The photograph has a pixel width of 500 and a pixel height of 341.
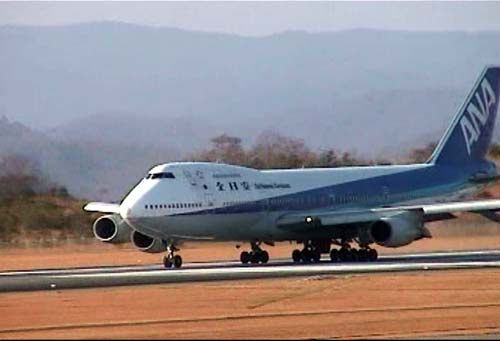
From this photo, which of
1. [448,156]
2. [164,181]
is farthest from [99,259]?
[448,156]

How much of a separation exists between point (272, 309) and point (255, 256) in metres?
26.1

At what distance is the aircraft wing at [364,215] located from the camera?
62.3m

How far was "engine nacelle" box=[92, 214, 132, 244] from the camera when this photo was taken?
64.4 metres

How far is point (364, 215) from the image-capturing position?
2468 inches

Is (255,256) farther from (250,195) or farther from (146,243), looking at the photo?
(146,243)

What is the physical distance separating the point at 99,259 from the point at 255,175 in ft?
27.3

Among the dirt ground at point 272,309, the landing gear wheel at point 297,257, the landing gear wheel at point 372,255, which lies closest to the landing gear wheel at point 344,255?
the landing gear wheel at point 372,255

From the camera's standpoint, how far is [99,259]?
67750 mm

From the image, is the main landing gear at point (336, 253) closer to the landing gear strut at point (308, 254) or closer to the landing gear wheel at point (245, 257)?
the landing gear strut at point (308, 254)

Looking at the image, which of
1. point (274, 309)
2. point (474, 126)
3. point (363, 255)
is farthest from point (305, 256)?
point (274, 309)

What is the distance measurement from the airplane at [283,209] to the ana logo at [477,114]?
394 centimetres

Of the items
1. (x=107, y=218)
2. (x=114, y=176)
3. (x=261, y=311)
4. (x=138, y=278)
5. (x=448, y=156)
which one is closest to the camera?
(x=261, y=311)

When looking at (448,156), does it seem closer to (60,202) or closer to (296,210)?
(296,210)

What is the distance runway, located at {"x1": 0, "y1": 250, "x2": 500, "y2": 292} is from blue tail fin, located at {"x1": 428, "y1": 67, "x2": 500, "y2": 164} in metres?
8.97
